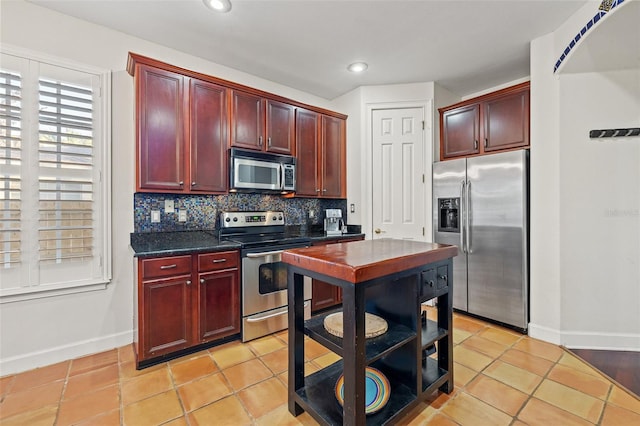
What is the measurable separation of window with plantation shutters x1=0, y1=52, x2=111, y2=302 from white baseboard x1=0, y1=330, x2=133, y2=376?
1.49 feet

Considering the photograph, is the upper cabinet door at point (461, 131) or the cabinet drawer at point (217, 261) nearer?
the cabinet drawer at point (217, 261)

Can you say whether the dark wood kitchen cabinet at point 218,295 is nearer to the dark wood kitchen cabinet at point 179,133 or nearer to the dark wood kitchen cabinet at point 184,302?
the dark wood kitchen cabinet at point 184,302

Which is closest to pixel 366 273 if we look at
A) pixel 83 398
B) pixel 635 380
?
pixel 83 398

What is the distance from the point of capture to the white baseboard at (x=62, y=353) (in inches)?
82.1

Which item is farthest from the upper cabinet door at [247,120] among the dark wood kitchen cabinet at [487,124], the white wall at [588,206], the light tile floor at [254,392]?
the white wall at [588,206]

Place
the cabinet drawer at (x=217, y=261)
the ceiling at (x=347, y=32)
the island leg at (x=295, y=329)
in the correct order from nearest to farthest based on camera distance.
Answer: the island leg at (x=295, y=329)
the ceiling at (x=347, y=32)
the cabinet drawer at (x=217, y=261)

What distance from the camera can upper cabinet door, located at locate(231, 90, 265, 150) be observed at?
2.89 meters

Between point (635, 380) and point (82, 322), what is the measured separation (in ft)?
13.6

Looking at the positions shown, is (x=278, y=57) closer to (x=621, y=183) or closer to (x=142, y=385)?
(x=142, y=385)

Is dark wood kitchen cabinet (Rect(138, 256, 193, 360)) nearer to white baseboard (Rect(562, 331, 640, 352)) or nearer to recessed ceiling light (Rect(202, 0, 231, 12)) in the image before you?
recessed ceiling light (Rect(202, 0, 231, 12))

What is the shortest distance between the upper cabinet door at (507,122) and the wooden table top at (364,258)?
1964mm

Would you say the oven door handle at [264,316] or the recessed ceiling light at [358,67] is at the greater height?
the recessed ceiling light at [358,67]

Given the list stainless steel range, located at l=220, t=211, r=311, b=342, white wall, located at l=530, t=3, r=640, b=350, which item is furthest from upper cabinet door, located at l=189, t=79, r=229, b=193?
white wall, located at l=530, t=3, r=640, b=350

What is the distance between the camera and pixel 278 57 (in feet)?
9.71
